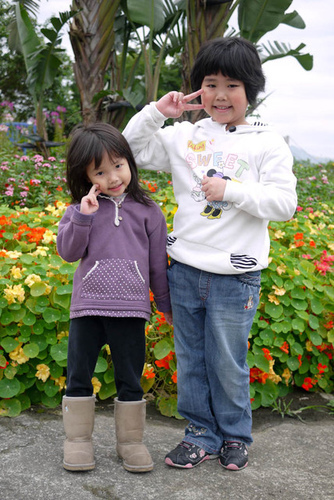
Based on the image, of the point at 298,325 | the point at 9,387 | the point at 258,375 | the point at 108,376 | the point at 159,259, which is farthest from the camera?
the point at 298,325

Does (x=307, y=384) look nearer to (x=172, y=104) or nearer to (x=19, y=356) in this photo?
(x=19, y=356)

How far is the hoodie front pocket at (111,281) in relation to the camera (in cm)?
199

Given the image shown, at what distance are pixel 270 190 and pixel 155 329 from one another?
3.79 feet

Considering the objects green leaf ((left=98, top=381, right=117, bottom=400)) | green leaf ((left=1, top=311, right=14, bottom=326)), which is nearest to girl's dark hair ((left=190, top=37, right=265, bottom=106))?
green leaf ((left=1, top=311, right=14, bottom=326))

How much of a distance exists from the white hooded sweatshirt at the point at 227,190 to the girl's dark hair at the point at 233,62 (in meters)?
0.17

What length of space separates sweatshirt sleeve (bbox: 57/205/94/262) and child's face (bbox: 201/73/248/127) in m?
0.62

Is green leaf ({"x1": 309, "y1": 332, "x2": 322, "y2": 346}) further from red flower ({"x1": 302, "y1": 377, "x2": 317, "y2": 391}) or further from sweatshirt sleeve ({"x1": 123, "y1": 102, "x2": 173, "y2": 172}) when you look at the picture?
sweatshirt sleeve ({"x1": 123, "y1": 102, "x2": 173, "y2": 172})

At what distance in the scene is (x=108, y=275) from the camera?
6.53 ft

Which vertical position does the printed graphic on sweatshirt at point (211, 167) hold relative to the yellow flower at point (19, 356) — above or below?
above

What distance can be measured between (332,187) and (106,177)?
6797mm

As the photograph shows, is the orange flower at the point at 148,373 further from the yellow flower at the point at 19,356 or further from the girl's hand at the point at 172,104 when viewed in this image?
the girl's hand at the point at 172,104

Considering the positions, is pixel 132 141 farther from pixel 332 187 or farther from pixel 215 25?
pixel 332 187

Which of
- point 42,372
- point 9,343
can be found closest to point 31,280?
point 9,343

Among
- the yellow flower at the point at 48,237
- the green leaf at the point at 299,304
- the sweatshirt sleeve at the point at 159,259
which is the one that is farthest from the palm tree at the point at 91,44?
the sweatshirt sleeve at the point at 159,259
